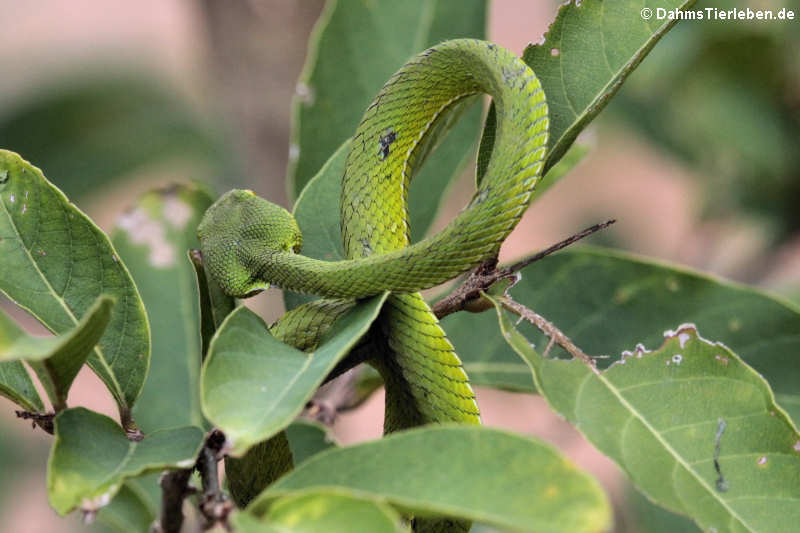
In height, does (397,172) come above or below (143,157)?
above

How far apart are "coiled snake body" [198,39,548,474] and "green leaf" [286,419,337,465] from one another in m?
0.37

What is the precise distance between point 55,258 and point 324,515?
96 centimetres

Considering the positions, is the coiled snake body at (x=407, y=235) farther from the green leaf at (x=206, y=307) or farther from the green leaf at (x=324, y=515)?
the green leaf at (x=324, y=515)

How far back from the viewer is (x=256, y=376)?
145cm

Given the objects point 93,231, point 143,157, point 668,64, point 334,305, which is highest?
point 668,64

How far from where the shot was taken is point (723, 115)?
13.4ft

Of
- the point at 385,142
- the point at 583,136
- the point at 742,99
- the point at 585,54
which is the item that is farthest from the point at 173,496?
the point at 742,99

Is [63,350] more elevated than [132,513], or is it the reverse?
[63,350]

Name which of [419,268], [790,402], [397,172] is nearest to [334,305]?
[419,268]

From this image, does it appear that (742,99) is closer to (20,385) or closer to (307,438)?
(307,438)

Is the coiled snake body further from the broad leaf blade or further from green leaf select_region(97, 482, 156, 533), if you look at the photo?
green leaf select_region(97, 482, 156, 533)

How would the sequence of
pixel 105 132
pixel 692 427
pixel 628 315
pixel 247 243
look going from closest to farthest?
pixel 692 427, pixel 247 243, pixel 628 315, pixel 105 132

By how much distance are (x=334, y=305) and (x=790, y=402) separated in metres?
1.24

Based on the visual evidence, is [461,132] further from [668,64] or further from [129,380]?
[668,64]
